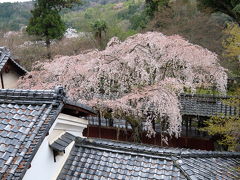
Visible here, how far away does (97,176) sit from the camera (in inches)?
203

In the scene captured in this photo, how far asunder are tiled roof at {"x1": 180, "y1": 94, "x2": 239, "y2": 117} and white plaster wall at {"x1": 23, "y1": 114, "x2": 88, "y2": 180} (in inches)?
313

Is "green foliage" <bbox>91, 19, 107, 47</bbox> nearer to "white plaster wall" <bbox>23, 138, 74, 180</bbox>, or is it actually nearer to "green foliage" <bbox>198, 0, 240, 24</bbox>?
Result: "green foliage" <bbox>198, 0, 240, 24</bbox>

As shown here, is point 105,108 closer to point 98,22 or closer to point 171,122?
point 171,122

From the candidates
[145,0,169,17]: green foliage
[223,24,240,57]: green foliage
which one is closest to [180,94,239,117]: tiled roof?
[223,24,240,57]: green foliage

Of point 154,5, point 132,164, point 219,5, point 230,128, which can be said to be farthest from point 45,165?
point 154,5

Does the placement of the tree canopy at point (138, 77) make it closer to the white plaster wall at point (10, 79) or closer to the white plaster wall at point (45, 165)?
the white plaster wall at point (10, 79)

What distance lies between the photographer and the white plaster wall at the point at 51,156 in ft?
15.5

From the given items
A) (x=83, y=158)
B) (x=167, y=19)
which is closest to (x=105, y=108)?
(x=83, y=158)

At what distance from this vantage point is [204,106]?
13.1 metres

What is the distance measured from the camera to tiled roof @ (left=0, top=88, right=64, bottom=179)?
3.80 metres

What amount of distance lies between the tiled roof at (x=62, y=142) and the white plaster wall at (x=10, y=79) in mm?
8959

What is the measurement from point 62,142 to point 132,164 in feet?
5.29

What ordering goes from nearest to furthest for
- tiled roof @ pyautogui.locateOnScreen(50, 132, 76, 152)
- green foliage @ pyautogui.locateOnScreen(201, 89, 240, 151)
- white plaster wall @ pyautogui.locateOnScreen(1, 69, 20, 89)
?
tiled roof @ pyautogui.locateOnScreen(50, 132, 76, 152) < green foliage @ pyautogui.locateOnScreen(201, 89, 240, 151) < white plaster wall @ pyautogui.locateOnScreen(1, 69, 20, 89)

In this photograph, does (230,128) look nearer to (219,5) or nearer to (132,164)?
(132,164)
